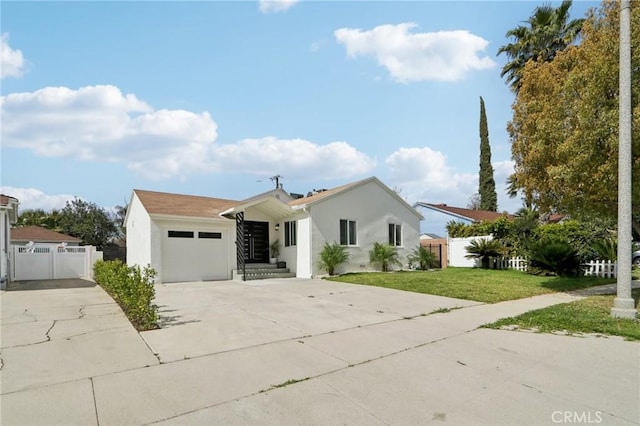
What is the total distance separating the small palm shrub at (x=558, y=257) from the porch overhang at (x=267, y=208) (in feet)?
36.9

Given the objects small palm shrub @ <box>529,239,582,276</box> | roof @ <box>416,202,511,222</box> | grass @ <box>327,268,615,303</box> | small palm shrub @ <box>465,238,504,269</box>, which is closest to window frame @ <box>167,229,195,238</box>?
grass @ <box>327,268,615,303</box>

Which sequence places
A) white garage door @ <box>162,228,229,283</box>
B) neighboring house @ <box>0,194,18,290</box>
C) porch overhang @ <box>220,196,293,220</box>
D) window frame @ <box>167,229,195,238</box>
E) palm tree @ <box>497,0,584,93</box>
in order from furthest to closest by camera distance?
1. palm tree @ <box>497,0,584,93</box>
2. porch overhang @ <box>220,196,293,220</box>
3. window frame @ <box>167,229,195,238</box>
4. white garage door @ <box>162,228,229,283</box>
5. neighboring house @ <box>0,194,18,290</box>

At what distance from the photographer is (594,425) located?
10.3 feet

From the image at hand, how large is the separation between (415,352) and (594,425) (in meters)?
2.30

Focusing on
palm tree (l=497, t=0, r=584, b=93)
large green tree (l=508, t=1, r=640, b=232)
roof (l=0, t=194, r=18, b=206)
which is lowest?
roof (l=0, t=194, r=18, b=206)

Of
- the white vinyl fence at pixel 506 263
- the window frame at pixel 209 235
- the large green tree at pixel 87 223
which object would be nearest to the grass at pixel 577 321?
the white vinyl fence at pixel 506 263

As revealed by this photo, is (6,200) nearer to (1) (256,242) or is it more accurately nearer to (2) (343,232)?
(1) (256,242)

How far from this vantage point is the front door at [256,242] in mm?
17797

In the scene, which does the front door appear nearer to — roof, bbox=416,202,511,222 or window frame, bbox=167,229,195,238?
window frame, bbox=167,229,195,238

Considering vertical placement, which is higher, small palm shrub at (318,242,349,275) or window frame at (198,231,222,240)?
window frame at (198,231,222,240)

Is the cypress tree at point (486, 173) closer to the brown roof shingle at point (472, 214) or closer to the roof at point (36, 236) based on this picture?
the brown roof shingle at point (472, 214)

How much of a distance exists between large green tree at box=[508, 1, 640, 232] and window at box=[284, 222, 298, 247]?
396 inches

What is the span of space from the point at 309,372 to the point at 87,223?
128ft

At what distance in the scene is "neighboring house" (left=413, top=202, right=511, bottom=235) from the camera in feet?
101
